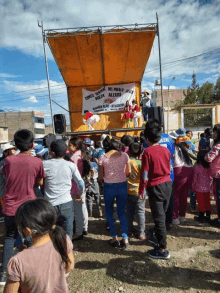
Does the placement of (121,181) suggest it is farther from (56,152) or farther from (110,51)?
(110,51)

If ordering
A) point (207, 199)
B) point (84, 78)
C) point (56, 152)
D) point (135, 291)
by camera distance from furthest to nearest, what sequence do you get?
point (84, 78) → point (207, 199) → point (56, 152) → point (135, 291)

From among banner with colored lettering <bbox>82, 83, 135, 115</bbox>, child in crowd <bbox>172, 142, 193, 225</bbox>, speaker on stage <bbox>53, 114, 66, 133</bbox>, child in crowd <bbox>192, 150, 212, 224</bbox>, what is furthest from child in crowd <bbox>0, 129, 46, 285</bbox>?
banner with colored lettering <bbox>82, 83, 135, 115</bbox>

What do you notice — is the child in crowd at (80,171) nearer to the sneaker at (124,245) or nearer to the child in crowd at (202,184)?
the sneaker at (124,245)

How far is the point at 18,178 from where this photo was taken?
2127mm

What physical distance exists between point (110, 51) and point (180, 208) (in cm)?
553

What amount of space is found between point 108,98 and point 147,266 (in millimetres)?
7174

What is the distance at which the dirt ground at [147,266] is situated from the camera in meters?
2.17

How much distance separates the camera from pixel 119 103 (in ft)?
28.2

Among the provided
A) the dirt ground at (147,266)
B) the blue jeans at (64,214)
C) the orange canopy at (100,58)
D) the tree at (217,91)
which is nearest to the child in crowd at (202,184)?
the dirt ground at (147,266)

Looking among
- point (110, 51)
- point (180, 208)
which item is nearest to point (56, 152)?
point (180, 208)

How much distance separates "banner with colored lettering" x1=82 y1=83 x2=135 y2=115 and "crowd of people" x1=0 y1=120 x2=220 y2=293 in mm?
4901

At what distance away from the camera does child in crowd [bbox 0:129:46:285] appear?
→ 2117 millimetres

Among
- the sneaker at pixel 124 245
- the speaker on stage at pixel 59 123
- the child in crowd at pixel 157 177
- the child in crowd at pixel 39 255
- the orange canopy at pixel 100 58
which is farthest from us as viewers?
the speaker on stage at pixel 59 123

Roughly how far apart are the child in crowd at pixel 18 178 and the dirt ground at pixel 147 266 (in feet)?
2.93
